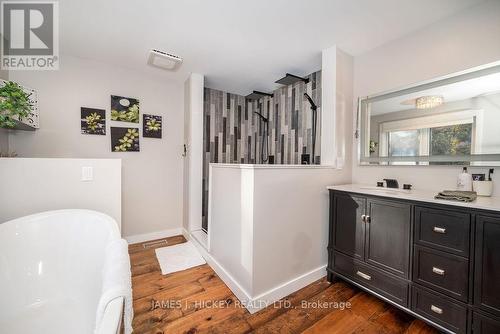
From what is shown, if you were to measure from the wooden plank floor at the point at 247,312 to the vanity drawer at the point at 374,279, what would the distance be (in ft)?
0.47

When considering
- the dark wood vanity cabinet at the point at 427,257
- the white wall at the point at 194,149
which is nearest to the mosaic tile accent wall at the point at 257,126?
the white wall at the point at 194,149

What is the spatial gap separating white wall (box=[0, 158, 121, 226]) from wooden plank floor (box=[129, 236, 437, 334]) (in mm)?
882

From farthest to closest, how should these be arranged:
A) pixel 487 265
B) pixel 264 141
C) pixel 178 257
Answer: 1. pixel 264 141
2. pixel 178 257
3. pixel 487 265

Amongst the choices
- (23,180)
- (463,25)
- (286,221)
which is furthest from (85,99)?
(463,25)

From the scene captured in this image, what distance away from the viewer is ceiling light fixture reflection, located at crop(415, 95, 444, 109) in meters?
1.62

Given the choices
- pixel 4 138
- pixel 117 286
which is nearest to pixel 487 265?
pixel 117 286

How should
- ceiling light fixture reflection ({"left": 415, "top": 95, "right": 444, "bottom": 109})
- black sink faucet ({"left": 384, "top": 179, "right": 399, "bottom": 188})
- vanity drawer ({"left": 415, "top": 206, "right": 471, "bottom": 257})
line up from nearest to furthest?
vanity drawer ({"left": 415, "top": 206, "right": 471, "bottom": 257}), ceiling light fixture reflection ({"left": 415, "top": 95, "right": 444, "bottom": 109}), black sink faucet ({"left": 384, "top": 179, "right": 399, "bottom": 188})

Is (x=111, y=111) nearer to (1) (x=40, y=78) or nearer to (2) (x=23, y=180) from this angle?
(1) (x=40, y=78)

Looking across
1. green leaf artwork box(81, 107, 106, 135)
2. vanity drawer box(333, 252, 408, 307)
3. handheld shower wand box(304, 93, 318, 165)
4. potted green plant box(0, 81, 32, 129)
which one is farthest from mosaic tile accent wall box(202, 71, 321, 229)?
potted green plant box(0, 81, 32, 129)

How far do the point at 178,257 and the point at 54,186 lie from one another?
4.54 feet

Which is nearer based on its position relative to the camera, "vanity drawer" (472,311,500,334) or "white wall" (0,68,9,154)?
"vanity drawer" (472,311,500,334)

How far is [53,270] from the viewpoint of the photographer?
1334 millimetres

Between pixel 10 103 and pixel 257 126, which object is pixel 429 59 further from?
pixel 10 103

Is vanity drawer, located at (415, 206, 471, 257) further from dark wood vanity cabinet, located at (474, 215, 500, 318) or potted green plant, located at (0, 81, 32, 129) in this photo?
potted green plant, located at (0, 81, 32, 129)
